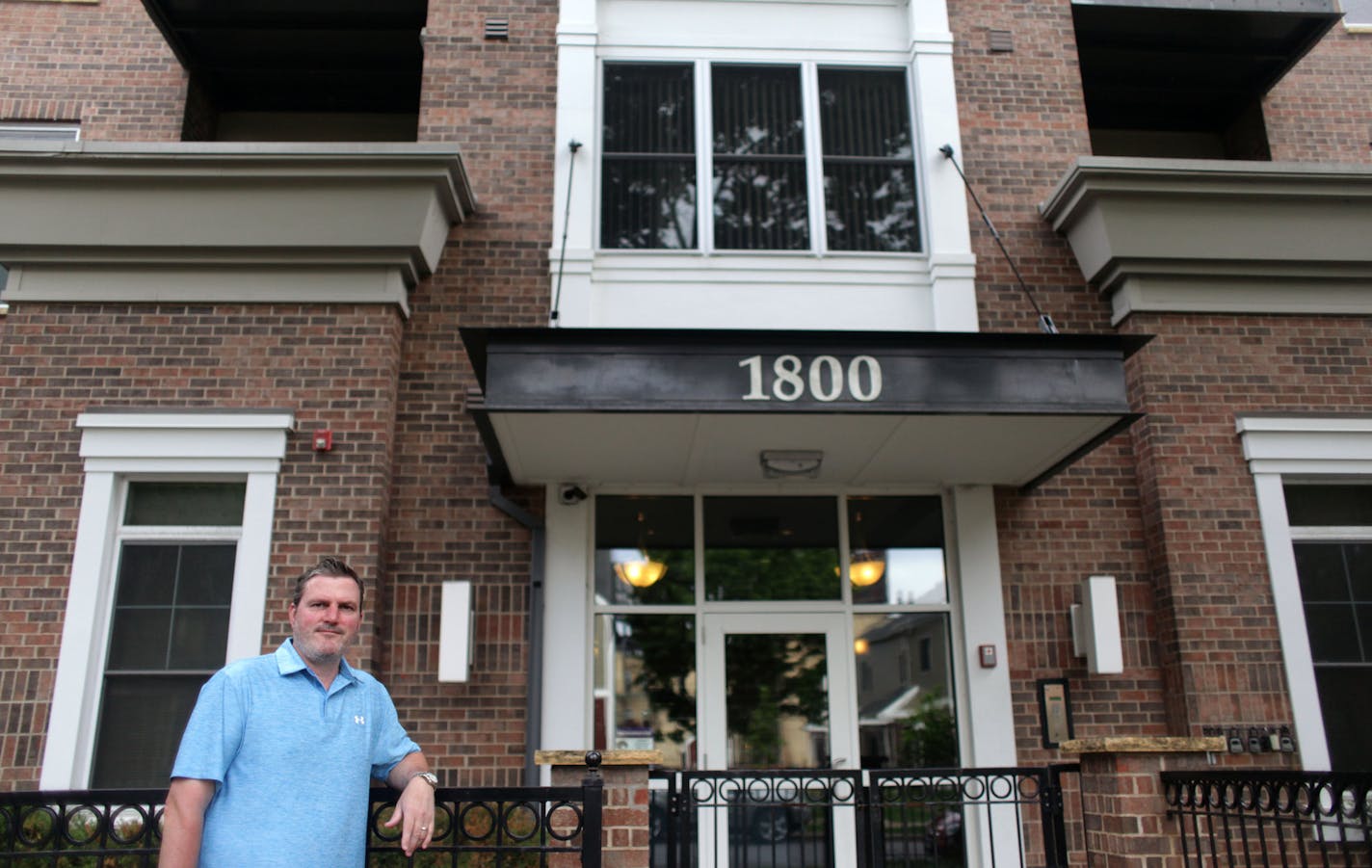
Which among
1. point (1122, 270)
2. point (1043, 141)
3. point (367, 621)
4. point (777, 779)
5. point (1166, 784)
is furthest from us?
point (1043, 141)

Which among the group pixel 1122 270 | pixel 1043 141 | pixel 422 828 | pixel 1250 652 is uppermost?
pixel 1043 141

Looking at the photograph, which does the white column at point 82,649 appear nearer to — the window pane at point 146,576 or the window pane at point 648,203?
the window pane at point 146,576

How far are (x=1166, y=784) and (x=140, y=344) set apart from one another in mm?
7287

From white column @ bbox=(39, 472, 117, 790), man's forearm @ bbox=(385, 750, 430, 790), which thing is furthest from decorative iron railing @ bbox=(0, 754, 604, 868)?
white column @ bbox=(39, 472, 117, 790)

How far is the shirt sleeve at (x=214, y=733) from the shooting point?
3135mm

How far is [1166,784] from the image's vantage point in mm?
5516

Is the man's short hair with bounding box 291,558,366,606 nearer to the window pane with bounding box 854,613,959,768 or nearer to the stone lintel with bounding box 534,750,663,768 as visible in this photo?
the stone lintel with bounding box 534,750,663,768

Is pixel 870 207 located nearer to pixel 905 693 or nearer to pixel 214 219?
pixel 905 693

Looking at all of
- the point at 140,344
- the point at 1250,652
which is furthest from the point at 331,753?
the point at 1250,652

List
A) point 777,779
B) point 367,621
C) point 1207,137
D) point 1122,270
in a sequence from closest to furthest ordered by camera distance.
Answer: point 777,779, point 367,621, point 1122,270, point 1207,137

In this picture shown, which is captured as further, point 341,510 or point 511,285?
point 511,285

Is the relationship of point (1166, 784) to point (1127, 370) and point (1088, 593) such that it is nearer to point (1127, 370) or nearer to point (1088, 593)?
point (1088, 593)

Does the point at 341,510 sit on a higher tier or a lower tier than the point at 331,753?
higher

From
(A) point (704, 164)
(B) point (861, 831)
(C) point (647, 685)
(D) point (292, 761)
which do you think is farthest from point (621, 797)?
(A) point (704, 164)
